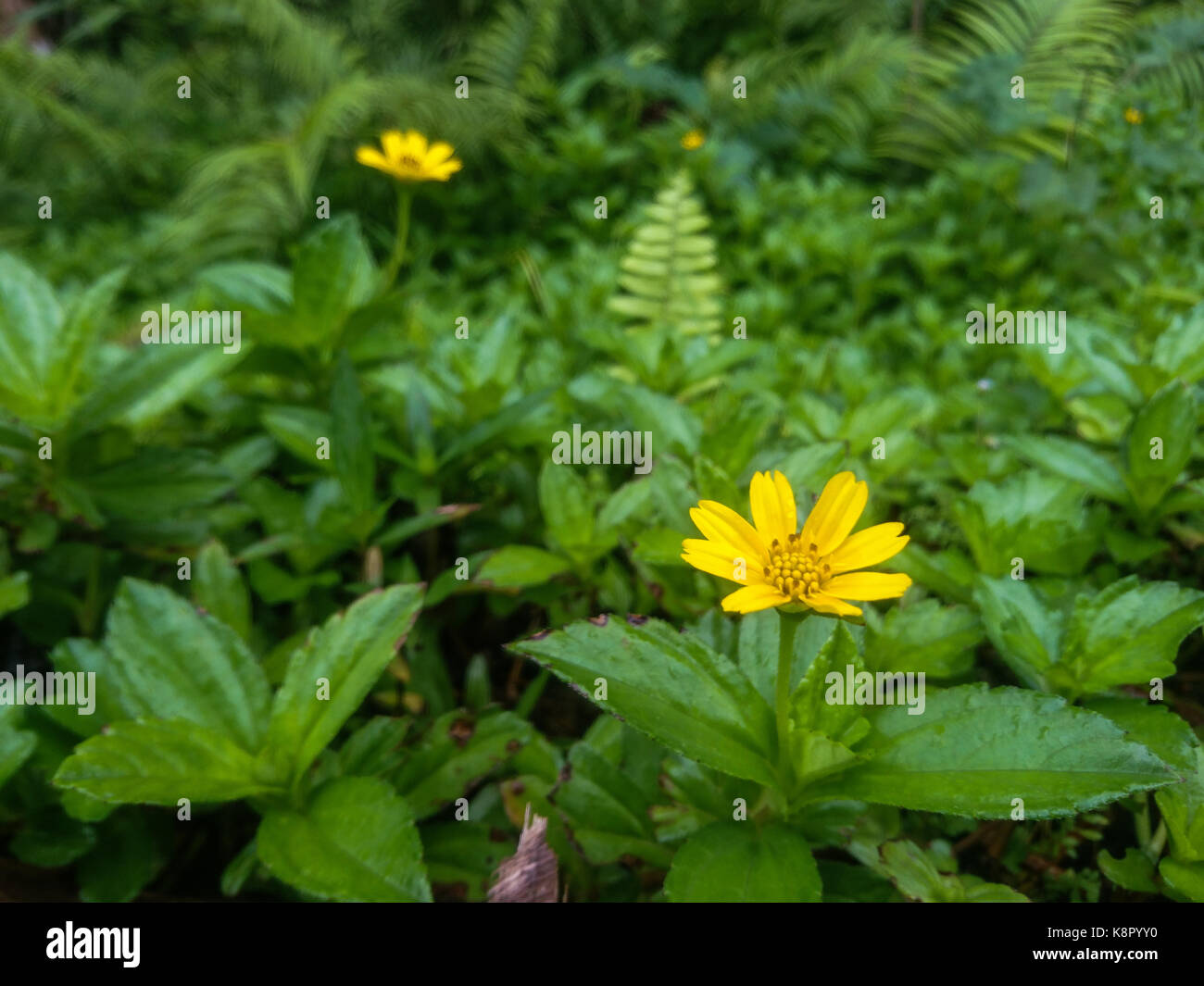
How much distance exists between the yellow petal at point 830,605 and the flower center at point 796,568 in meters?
0.02

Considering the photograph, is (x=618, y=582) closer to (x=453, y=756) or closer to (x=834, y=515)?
(x=453, y=756)

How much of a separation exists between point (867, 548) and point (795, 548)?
0.23 ft

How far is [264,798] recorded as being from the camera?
943mm

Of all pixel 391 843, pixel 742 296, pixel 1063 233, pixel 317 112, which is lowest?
pixel 391 843

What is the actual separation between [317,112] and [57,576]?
9.85ft

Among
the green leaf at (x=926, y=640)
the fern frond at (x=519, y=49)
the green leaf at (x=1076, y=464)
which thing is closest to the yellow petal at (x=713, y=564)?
the green leaf at (x=926, y=640)

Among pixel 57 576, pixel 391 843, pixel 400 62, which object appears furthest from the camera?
pixel 400 62

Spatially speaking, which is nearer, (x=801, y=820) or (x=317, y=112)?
(x=801, y=820)

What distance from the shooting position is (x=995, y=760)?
2.53ft

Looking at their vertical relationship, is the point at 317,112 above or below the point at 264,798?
above

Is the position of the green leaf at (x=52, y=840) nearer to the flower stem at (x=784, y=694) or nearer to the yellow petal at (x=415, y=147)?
the flower stem at (x=784, y=694)

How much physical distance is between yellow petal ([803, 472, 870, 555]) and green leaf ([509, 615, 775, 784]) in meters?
0.16

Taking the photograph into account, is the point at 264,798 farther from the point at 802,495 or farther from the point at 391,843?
the point at 802,495

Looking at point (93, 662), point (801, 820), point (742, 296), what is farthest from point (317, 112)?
point (801, 820)
